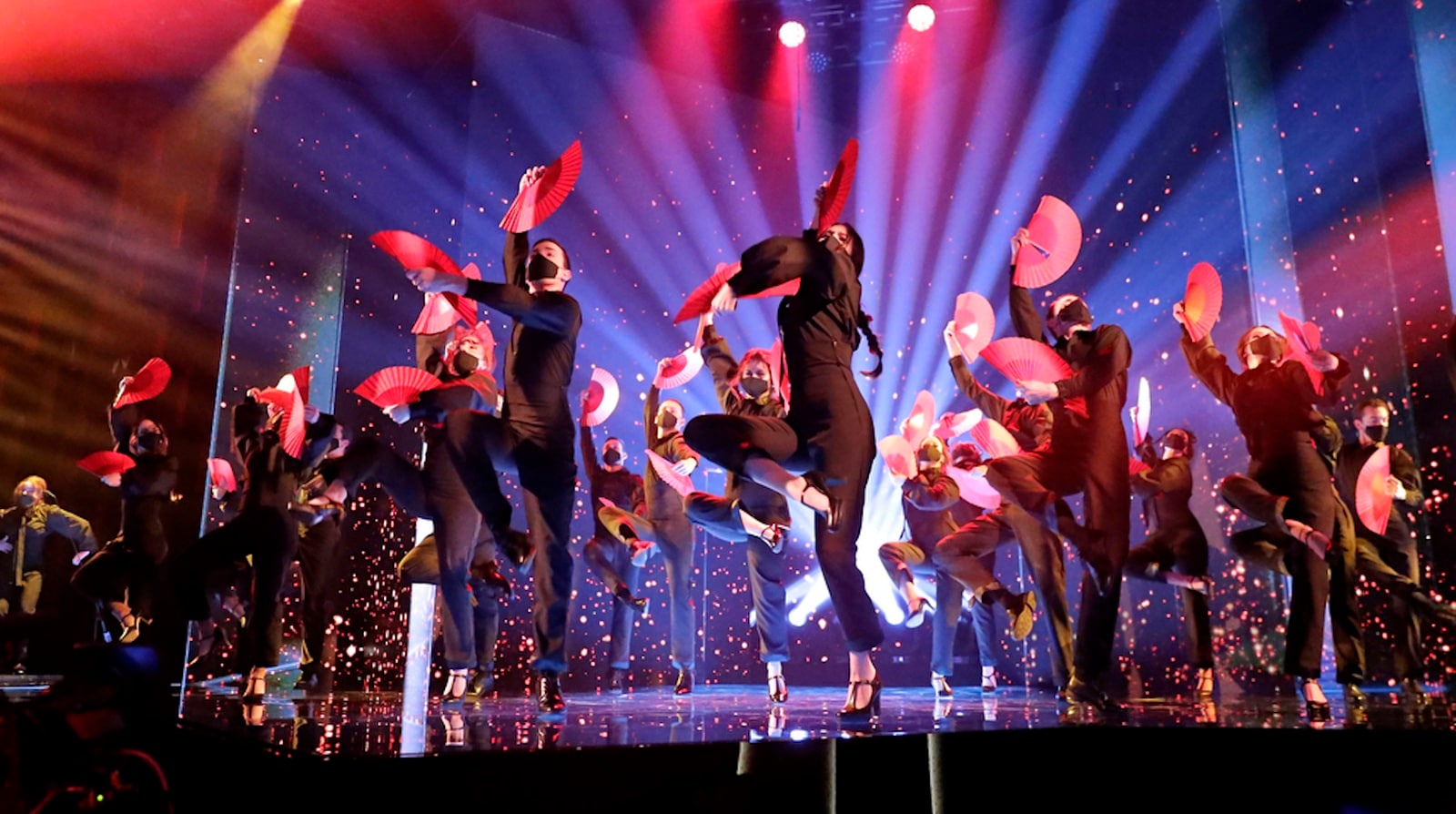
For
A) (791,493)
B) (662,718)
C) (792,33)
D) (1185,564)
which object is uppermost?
(792,33)

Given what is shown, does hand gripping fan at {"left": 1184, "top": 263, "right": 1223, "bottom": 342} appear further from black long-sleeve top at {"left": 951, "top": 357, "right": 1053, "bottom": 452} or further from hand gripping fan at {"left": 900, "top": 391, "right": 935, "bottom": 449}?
hand gripping fan at {"left": 900, "top": 391, "right": 935, "bottom": 449}

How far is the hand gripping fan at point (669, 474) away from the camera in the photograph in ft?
21.4

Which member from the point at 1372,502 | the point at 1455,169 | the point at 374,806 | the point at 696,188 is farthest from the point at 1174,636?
the point at 374,806

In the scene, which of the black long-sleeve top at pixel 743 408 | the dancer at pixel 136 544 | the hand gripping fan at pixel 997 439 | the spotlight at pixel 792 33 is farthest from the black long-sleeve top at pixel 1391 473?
the dancer at pixel 136 544

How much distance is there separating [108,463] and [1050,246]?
5697 millimetres

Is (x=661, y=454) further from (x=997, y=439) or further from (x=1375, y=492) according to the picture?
(x=1375, y=492)

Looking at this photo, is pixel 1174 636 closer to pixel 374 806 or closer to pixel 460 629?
pixel 460 629

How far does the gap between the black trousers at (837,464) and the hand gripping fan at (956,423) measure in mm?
3360

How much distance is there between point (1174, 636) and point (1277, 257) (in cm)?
277

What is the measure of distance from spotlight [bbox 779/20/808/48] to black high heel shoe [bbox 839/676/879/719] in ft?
21.8

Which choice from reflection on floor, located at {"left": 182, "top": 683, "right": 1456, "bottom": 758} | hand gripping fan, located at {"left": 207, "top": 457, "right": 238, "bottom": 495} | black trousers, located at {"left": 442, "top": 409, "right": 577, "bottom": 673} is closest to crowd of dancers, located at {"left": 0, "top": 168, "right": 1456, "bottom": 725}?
black trousers, located at {"left": 442, "top": 409, "right": 577, "bottom": 673}

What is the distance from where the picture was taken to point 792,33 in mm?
8875

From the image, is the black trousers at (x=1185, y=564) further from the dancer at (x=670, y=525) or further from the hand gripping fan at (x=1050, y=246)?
the dancer at (x=670, y=525)

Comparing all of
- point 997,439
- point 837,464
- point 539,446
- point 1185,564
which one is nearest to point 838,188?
point 837,464
